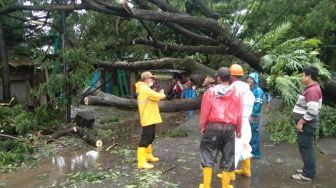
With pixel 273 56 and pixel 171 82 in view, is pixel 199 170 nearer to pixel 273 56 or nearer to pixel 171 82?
pixel 273 56

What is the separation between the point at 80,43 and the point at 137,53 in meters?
1.79

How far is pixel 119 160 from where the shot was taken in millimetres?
7863

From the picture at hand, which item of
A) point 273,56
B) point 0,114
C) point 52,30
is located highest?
point 52,30

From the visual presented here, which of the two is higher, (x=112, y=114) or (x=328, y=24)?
(x=328, y=24)

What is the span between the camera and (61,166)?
305 inches

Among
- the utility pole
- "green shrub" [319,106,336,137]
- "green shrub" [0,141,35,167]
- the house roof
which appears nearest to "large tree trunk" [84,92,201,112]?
the utility pole

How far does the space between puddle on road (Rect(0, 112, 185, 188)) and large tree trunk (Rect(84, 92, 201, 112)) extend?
1.18 meters

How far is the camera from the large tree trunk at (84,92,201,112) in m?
9.84

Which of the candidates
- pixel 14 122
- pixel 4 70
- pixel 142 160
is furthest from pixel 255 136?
pixel 4 70

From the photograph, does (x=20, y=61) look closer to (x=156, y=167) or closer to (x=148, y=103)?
(x=148, y=103)

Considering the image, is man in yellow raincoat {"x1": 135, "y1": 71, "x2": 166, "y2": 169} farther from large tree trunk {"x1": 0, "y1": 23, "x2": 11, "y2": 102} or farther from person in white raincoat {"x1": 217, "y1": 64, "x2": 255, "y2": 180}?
large tree trunk {"x1": 0, "y1": 23, "x2": 11, "y2": 102}

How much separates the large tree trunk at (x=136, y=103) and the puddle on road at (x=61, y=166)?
1.18m

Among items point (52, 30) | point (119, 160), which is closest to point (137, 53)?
point (52, 30)

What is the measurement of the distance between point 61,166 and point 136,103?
144 inches
